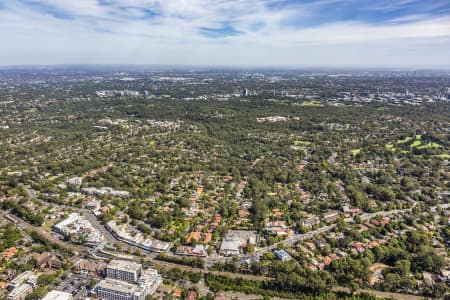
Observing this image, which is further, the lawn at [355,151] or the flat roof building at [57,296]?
the lawn at [355,151]

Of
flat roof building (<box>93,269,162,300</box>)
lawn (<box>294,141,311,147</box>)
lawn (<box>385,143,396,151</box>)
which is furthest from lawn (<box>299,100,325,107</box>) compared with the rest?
flat roof building (<box>93,269,162,300</box>)

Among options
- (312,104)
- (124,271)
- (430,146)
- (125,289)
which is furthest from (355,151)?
(125,289)

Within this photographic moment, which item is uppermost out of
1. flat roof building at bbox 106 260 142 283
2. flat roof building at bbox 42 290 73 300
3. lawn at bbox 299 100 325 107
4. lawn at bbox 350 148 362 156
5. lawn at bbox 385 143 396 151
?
lawn at bbox 299 100 325 107

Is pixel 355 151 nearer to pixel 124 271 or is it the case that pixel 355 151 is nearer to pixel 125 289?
pixel 124 271

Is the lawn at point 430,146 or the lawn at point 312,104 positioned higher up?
the lawn at point 312,104

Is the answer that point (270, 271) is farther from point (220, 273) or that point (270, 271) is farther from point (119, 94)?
point (119, 94)

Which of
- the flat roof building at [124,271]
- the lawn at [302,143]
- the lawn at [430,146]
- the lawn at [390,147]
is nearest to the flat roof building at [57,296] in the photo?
the flat roof building at [124,271]

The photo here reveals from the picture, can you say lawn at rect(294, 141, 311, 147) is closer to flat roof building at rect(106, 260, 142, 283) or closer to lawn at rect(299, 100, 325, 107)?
lawn at rect(299, 100, 325, 107)

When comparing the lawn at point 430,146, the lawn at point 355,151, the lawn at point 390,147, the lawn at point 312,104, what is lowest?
the lawn at point 355,151

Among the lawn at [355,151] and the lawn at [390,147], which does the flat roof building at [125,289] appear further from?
the lawn at [390,147]

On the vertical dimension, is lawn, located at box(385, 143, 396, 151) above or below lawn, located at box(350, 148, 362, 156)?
above

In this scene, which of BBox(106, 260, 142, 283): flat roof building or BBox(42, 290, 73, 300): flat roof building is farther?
BBox(106, 260, 142, 283): flat roof building
